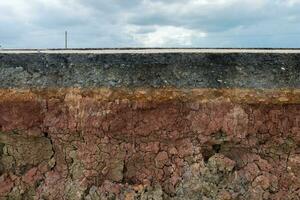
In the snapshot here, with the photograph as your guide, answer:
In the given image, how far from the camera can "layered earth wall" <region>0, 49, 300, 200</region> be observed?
3.54 metres

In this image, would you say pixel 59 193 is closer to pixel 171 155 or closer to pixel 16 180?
pixel 16 180

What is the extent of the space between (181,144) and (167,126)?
0.14 m

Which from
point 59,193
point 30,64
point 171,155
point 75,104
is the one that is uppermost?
point 30,64

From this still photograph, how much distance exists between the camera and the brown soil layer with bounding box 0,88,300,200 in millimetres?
3537

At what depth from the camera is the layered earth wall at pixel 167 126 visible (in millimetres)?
3543

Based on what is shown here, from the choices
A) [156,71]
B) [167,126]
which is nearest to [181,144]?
[167,126]

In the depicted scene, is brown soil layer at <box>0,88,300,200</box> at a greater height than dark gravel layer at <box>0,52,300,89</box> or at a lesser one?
lesser

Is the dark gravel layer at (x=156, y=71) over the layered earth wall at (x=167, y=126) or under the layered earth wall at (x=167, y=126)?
over

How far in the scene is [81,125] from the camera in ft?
11.8

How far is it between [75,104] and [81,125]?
0.44ft

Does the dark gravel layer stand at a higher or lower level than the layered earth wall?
higher

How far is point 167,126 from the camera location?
3.56 m

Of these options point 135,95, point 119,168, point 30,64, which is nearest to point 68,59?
point 30,64

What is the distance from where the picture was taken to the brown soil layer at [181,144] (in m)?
3.54
